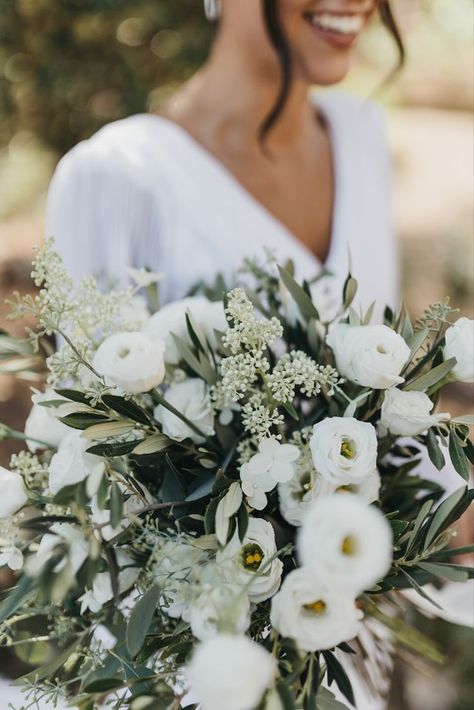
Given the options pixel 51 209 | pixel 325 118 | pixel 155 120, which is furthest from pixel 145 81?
pixel 51 209

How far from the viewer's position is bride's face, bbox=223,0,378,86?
1064 mm

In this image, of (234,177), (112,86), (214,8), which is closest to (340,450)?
(234,177)

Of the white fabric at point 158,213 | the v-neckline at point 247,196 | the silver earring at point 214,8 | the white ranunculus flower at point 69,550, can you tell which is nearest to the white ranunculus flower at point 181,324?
the white ranunculus flower at point 69,550

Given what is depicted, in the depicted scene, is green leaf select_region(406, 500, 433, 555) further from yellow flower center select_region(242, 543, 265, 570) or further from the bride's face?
the bride's face

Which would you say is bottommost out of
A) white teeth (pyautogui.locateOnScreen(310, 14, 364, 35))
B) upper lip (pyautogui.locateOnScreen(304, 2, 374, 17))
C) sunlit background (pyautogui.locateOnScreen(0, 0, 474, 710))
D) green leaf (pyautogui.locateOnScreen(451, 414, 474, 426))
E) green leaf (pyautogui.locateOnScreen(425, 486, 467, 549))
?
sunlit background (pyautogui.locateOnScreen(0, 0, 474, 710))

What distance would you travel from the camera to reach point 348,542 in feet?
1.30

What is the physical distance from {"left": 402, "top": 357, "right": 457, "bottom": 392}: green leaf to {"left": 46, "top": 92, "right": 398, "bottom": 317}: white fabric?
1.99 ft

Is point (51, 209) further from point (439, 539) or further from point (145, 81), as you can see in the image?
point (145, 81)

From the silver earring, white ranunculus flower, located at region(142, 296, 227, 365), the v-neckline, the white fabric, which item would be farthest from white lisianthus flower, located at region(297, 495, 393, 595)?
the silver earring

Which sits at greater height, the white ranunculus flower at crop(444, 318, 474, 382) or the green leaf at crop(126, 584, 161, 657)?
the white ranunculus flower at crop(444, 318, 474, 382)

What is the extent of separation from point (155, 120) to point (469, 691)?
150 cm

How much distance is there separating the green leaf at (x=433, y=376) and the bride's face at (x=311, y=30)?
713 millimetres

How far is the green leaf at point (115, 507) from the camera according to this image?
480mm

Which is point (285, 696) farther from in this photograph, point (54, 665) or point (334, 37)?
point (334, 37)
